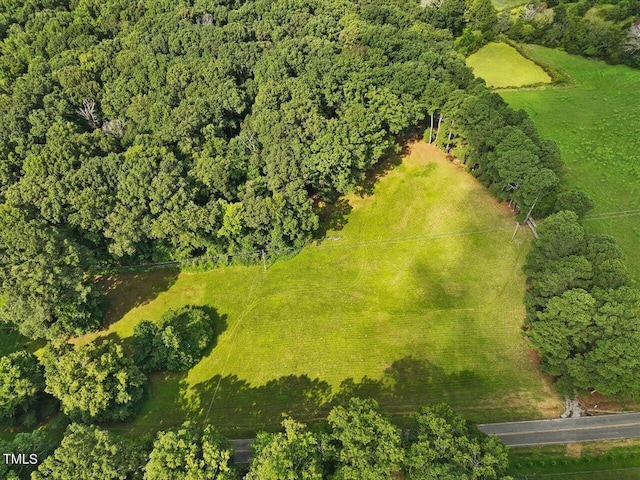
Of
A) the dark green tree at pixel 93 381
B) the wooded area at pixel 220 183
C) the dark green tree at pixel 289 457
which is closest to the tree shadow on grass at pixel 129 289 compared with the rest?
the wooded area at pixel 220 183

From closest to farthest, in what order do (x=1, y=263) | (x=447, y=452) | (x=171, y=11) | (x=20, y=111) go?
1. (x=447, y=452)
2. (x=1, y=263)
3. (x=20, y=111)
4. (x=171, y=11)

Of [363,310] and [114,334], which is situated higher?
[363,310]

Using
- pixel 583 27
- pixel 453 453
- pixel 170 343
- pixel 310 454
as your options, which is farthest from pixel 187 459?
pixel 583 27

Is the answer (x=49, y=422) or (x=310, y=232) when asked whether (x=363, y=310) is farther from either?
(x=49, y=422)

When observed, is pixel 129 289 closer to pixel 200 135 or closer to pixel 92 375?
pixel 92 375

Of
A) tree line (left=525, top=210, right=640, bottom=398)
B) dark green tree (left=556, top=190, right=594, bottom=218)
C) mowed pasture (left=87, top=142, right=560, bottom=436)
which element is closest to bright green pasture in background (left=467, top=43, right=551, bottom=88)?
mowed pasture (left=87, top=142, right=560, bottom=436)

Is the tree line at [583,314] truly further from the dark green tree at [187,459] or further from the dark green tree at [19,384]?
the dark green tree at [19,384]

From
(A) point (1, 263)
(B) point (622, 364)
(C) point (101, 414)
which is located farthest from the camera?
(A) point (1, 263)

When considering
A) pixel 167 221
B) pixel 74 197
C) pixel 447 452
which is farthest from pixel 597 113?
pixel 74 197
